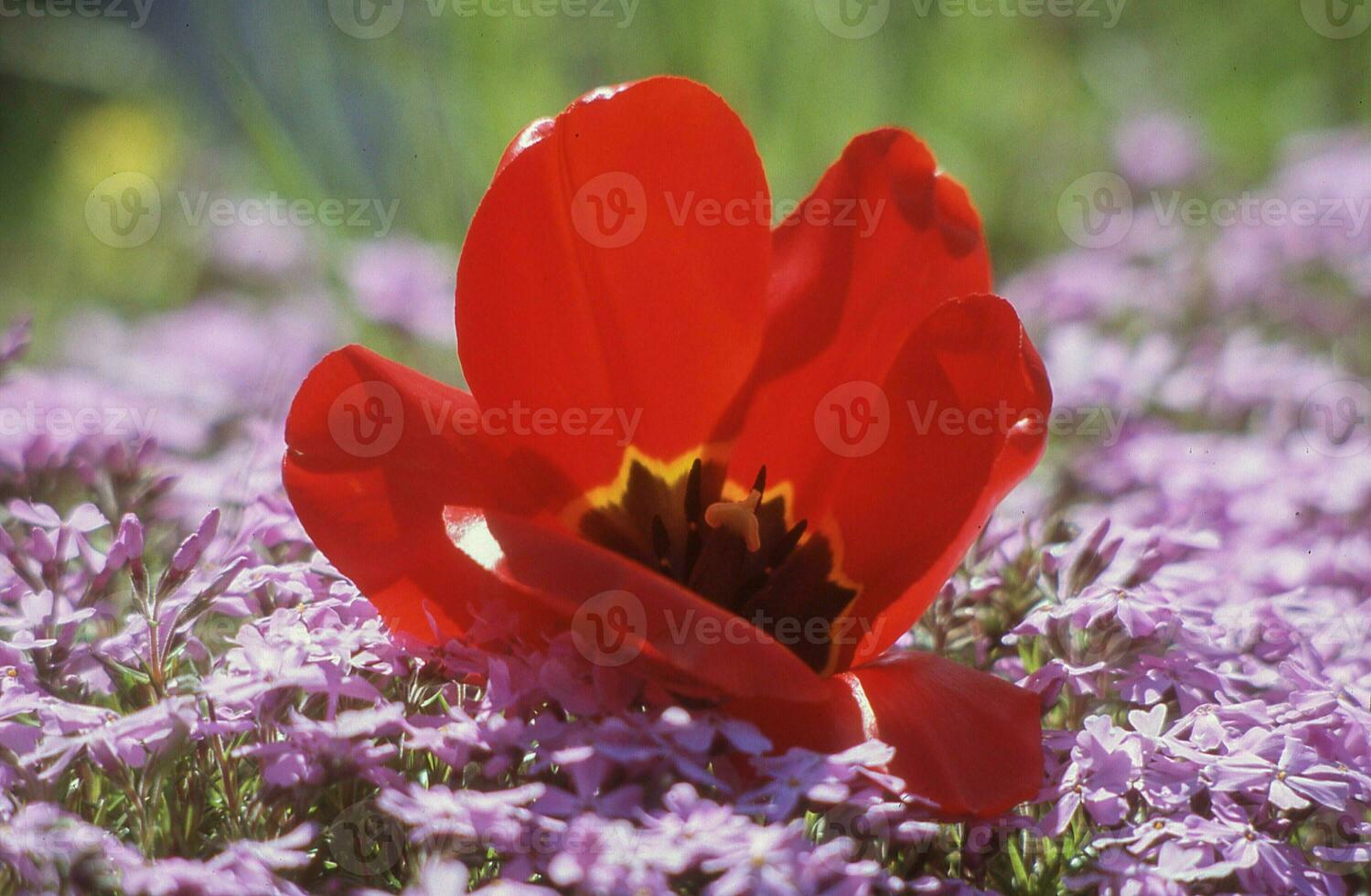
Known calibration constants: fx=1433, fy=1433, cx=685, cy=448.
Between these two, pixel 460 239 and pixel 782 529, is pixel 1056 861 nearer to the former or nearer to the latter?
pixel 782 529

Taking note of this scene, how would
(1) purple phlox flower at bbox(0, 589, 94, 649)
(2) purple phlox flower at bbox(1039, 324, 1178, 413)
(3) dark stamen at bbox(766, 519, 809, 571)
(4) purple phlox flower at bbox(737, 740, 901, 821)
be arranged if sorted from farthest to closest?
(2) purple phlox flower at bbox(1039, 324, 1178, 413), (3) dark stamen at bbox(766, 519, 809, 571), (1) purple phlox flower at bbox(0, 589, 94, 649), (4) purple phlox flower at bbox(737, 740, 901, 821)

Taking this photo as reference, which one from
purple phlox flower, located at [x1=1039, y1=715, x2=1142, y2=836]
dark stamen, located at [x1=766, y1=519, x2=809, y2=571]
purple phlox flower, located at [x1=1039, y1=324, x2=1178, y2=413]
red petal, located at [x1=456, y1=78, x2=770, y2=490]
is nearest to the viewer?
purple phlox flower, located at [x1=1039, y1=715, x2=1142, y2=836]

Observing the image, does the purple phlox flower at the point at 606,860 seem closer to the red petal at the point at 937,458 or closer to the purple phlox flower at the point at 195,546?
the red petal at the point at 937,458

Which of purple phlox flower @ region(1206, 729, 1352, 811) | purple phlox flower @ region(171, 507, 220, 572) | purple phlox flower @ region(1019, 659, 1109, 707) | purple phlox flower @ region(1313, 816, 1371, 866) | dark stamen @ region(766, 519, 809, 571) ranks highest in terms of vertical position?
purple phlox flower @ region(171, 507, 220, 572)

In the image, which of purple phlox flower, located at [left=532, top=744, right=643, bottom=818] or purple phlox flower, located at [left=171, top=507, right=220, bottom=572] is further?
purple phlox flower, located at [left=171, top=507, right=220, bottom=572]

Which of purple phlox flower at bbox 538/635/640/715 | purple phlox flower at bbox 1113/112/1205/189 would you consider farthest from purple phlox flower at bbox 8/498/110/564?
purple phlox flower at bbox 1113/112/1205/189

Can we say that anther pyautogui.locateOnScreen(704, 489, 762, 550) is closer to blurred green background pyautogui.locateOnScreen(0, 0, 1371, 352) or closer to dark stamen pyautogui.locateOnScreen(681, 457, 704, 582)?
dark stamen pyautogui.locateOnScreen(681, 457, 704, 582)

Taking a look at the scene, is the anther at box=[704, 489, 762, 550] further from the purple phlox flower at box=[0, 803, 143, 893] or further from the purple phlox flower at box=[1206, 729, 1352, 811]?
the purple phlox flower at box=[0, 803, 143, 893]

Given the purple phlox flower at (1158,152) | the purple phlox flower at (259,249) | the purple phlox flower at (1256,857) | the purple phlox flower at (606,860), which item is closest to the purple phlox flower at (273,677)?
the purple phlox flower at (606,860)

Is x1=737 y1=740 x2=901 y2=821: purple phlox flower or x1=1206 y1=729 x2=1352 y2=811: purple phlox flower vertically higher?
x1=737 y1=740 x2=901 y2=821: purple phlox flower
